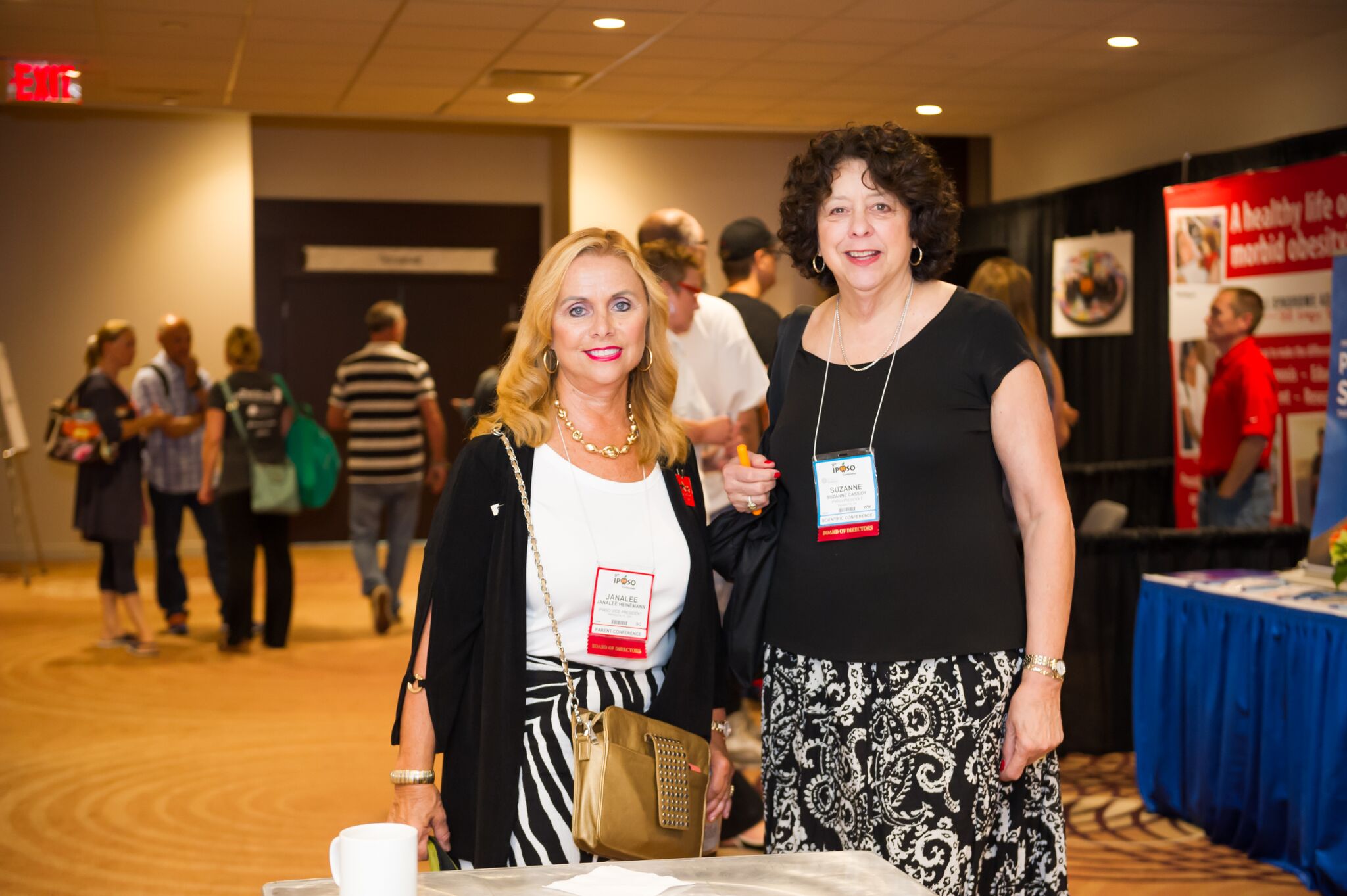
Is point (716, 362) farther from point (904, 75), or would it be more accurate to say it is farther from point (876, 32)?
point (904, 75)

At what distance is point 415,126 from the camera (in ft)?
37.3

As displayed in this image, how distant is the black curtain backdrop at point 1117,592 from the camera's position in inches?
191

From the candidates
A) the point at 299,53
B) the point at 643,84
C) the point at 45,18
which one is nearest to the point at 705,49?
the point at 643,84

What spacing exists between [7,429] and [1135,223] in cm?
777

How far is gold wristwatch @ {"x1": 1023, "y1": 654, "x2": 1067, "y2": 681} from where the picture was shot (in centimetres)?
→ 207

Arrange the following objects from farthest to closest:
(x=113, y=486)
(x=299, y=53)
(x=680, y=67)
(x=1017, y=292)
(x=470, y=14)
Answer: (x=680, y=67)
(x=299, y=53)
(x=113, y=486)
(x=470, y=14)
(x=1017, y=292)

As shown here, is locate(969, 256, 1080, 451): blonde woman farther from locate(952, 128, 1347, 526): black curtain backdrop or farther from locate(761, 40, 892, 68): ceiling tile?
locate(761, 40, 892, 68): ceiling tile

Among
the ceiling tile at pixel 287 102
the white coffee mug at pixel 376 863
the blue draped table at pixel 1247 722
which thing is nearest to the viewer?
the white coffee mug at pixel 376 863

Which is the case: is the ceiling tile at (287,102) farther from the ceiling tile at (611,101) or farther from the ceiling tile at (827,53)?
the ceiling tile at (827,53)

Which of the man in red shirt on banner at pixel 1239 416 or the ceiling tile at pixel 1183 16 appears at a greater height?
the ceiling tile at pixel 1183 16

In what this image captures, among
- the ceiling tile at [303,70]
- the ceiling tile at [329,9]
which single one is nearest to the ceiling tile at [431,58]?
the ceiling tile at [303,70]

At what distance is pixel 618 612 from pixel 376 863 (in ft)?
2.92

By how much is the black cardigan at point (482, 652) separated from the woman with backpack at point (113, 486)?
17.2 feet

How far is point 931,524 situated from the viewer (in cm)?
208
